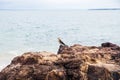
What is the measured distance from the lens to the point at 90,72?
8125 mm

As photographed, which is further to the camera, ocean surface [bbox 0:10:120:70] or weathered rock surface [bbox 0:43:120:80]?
ocean surface [bbox 0:10:120:70]

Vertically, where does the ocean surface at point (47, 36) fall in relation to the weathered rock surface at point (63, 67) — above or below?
below

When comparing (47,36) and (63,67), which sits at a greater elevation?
(63,67)

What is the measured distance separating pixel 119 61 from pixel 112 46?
1.99 meters

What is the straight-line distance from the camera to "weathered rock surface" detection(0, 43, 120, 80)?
316 inches

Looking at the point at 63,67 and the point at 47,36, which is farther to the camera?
the point at 47,36

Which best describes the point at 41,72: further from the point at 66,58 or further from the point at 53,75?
the point at 66,58

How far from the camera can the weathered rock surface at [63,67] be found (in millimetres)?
8023

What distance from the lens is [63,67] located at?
8.27m

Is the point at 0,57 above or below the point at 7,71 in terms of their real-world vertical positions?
below

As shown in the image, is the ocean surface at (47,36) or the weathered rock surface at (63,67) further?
the ocean surface at (47,36)

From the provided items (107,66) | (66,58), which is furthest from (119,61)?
(66,58)

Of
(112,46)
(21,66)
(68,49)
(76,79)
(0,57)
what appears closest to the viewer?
(76,79)

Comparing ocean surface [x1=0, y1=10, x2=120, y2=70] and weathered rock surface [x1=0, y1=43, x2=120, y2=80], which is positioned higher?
weathered rock surface [x1=0, y1=43, x2=120, y2=80]
